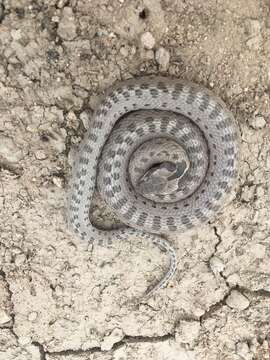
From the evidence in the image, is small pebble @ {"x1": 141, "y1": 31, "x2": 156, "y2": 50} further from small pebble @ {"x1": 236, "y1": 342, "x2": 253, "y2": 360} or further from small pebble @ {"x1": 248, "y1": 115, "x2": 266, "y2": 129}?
small pebble @ {"x1": 236, "y1": 342, "x2": 253, "y2": 360}

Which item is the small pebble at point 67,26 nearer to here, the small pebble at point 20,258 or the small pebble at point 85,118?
the small pebble at point 85,118

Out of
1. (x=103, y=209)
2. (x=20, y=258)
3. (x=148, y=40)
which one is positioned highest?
(x=148, y=40)

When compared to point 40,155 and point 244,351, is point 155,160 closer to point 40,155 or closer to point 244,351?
point 40,155

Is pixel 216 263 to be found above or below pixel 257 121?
below

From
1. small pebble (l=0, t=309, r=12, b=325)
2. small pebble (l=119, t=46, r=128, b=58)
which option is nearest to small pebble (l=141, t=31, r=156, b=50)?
small pebble (l=119, t=46, r=128, b=58)

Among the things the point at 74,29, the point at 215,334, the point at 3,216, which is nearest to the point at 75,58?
the point at 74,29

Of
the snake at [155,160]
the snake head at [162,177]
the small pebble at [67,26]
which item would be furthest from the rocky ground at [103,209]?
the snake head at [162,177]

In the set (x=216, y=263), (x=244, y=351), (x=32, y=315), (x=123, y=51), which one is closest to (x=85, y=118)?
(x=123, y=51)

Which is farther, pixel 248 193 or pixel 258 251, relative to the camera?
pixel 258 251
